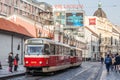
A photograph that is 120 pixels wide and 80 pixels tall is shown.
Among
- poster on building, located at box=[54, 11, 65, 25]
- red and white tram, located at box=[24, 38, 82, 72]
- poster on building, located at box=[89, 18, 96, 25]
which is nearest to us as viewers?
red and white tram, located at box=[24, 38, 82, 72]

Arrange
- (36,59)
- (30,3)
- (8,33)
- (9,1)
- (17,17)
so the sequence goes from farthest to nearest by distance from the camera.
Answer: (30,3)
(9,1)
(17,17)
(8,33)
(36,59)

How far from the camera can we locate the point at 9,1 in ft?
367

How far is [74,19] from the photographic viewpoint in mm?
91500

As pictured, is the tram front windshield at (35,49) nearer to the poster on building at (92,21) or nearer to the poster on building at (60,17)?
the poster on building at (60,17)

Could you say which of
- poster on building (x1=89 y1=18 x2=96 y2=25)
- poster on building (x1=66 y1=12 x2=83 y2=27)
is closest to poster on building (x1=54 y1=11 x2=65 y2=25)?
poster on building (x1=66 y1=12 x2=83 y2=27)

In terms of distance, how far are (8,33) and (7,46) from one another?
1.82m

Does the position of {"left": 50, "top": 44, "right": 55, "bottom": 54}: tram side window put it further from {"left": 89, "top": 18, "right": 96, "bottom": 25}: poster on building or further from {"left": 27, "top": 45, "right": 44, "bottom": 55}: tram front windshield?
{"left": 89, "top": 18, "right": 96, "bottom": 25}: poster on building

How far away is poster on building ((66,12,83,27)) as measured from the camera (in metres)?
88.3

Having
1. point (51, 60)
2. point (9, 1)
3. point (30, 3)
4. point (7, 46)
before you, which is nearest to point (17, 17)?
point (7, 46)

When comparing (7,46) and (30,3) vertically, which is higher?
(30,3)

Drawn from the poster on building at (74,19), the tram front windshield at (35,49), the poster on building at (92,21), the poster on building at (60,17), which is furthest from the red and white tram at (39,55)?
the poster on building at (92,21)

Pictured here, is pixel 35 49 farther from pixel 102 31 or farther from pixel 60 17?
pixel 102 31

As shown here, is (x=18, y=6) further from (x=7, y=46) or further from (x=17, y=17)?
(x=7, y=46)

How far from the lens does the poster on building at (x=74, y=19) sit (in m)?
88.3
